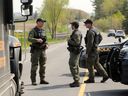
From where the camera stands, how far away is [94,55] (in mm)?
13656

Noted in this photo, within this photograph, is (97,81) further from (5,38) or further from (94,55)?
(5,38)

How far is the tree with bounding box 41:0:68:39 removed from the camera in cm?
7725

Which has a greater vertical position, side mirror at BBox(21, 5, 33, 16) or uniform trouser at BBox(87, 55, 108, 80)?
side mirror at BBox(21, 5, 33, 16)

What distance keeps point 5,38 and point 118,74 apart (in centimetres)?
435

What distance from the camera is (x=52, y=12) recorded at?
77562 mm

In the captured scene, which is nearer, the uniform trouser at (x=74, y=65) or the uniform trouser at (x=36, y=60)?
the uniform trouser at (x=74, y=65)

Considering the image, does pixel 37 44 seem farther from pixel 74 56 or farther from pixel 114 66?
pixel 114 66

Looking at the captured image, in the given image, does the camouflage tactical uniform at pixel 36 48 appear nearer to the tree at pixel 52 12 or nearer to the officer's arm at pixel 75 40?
the officer's arm at pixel 75 40

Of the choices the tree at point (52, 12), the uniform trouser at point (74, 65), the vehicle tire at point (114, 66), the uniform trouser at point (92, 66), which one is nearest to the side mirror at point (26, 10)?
the vehicle tire at point (114, 66)

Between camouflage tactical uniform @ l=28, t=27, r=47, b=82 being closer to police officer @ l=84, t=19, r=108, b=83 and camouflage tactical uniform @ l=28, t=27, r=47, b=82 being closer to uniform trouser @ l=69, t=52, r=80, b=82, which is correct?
uniform trouser @ l=69, t=52, r=80, b=82

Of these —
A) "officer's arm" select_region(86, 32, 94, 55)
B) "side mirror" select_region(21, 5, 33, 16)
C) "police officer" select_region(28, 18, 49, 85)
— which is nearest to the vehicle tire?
"officer's arm" select_region(86, 32, 94, 55)

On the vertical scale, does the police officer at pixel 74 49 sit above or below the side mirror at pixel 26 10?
below

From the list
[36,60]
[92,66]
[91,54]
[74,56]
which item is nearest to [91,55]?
[91,54]

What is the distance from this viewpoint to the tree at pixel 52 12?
7725cm
